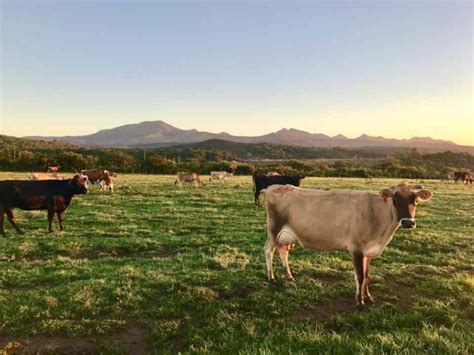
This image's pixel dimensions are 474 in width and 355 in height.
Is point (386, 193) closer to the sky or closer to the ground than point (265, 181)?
closer to the sky

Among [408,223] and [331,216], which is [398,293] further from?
[331,216]

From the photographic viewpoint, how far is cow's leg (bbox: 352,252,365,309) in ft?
23.5

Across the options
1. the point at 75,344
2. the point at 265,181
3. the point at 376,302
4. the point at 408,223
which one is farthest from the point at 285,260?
the point at 265,181

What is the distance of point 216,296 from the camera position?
7.44m

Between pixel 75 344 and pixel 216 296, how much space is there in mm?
2627

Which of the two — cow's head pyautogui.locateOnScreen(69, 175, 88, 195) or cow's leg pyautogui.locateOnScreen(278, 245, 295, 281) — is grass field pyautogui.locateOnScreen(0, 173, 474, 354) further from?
cow's head pyautogui.locateOnScreen(69, 175, 88, 195)

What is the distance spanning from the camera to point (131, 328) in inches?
246

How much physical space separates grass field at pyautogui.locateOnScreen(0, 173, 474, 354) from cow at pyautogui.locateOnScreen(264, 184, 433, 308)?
2.75 feet

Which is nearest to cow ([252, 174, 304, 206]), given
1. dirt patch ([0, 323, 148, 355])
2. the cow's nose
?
the cow's nose

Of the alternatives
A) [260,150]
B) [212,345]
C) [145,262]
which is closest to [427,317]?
[212,345]

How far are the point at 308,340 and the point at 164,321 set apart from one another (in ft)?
7.88

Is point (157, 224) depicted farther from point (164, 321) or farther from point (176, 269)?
point (164, 321)

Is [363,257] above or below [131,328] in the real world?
above

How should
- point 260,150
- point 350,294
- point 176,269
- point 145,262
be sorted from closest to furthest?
point 350,294
point 176,269
point 145,262
point 260,150
